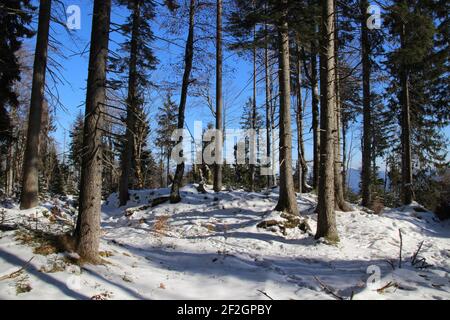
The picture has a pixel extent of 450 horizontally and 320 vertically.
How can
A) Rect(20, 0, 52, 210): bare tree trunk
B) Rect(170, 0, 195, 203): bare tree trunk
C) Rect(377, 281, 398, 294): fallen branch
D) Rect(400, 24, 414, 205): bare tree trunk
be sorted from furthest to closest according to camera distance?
1. Rect(400, 24, 414, 205): bare tree trunk
2. Rect(170, 0, 195, 203): bare tree trunk
3. Rect(20, 0, 52, 210): bare tree trunk
4. Rect(377, 281, 398, 294): fallen branch

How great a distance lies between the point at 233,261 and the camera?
671cm

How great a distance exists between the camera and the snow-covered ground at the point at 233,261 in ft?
15.2

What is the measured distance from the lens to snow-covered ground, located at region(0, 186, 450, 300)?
4637 millimetres

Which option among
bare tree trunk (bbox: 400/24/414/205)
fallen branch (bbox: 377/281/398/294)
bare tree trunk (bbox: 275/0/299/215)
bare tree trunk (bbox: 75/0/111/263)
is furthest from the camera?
bare tree trunk (bbox: 400/24/414/205)

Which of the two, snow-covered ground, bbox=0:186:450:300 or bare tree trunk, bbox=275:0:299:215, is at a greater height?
bare tree trunk, bbox=275:0:299:215

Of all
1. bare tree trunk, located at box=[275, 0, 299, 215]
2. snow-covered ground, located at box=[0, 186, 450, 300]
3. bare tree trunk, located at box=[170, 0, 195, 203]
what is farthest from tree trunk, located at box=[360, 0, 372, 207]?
bare tree trunk, located at box=[170, 0, 195, 203]

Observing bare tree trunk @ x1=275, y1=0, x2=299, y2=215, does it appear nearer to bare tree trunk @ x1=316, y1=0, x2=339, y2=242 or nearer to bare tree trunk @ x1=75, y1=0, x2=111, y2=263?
bare tree trunk @ x1=316, y1=0, x2=339, y2=242

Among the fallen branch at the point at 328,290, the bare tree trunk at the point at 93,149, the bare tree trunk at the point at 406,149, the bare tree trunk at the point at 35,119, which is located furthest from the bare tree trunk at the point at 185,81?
the bare tree trunk at the point at 406,149

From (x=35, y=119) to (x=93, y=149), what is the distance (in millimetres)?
7344

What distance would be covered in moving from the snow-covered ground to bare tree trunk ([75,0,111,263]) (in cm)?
40

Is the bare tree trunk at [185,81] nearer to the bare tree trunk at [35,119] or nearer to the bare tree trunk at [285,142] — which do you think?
the bare tree trunk at [285,142]

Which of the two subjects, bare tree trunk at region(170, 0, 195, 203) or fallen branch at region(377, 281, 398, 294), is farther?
bare tree trunk at region(170, 0, 195, 203)
